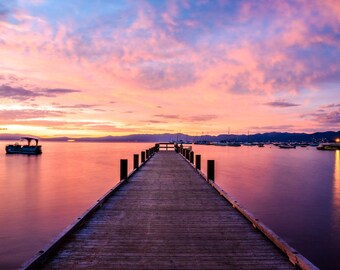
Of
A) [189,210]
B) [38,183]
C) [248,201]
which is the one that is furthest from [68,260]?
[38,183]

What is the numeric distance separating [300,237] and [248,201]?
859cm

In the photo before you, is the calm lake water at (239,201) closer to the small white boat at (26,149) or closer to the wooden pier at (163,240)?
the wooden pier at (163,240)

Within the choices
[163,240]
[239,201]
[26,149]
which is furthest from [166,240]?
[26,149]

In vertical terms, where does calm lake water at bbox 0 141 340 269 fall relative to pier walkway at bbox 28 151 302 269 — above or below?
below

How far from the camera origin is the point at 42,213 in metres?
17.8

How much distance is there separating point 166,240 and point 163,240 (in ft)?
0.22

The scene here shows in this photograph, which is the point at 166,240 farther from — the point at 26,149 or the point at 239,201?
the point at 26,149

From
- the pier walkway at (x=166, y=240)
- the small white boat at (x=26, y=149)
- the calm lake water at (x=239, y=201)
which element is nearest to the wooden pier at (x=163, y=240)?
the pier walkway at (x=166, y=240)

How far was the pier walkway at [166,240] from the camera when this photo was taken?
5.50m

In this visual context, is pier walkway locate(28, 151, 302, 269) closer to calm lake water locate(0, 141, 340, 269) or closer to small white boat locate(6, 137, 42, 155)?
calm lake water locate(0, 141, 340, 269)

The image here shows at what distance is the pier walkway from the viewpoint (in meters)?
5.50

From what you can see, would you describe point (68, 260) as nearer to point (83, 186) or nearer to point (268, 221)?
point (268, 221)

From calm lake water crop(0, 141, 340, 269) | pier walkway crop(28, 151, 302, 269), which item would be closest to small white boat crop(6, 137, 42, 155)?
calm lake water crop(0, 141, 340, 269)

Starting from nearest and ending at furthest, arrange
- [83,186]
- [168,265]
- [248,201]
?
[168,265] < [248,201] < [83,186]
